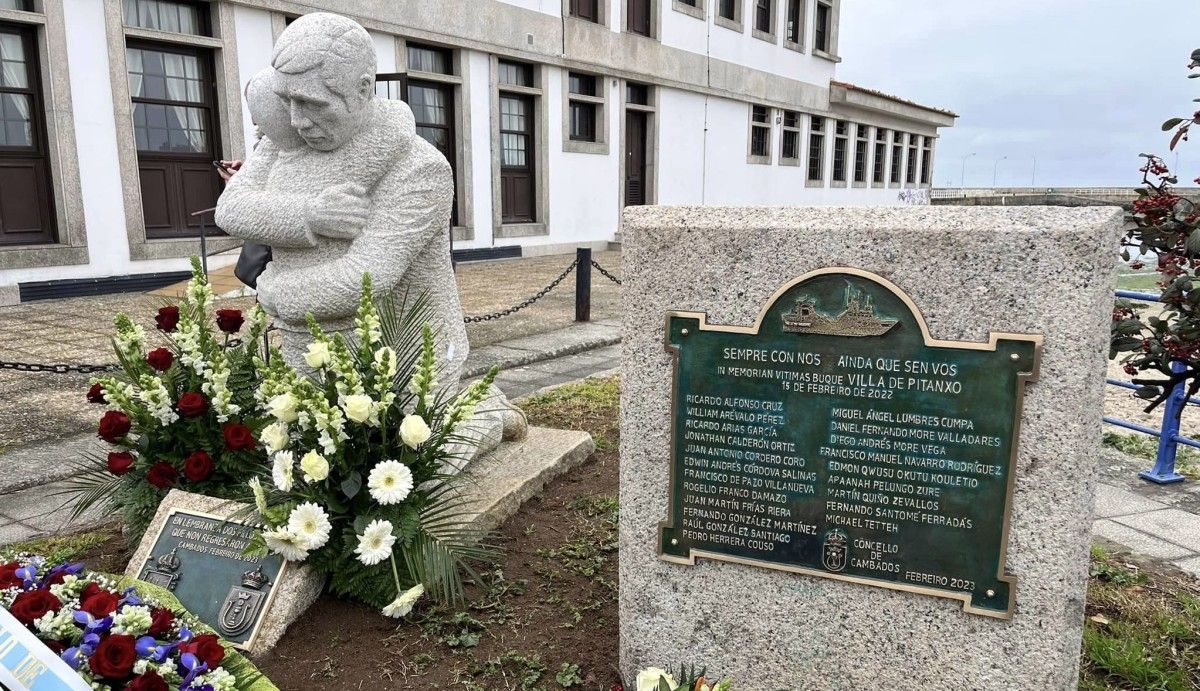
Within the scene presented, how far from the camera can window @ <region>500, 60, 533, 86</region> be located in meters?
15.0

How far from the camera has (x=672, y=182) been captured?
1984cm

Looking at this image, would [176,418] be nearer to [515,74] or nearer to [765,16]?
[515,74]

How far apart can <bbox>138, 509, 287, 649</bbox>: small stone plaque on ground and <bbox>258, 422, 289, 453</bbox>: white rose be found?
1.01 ft

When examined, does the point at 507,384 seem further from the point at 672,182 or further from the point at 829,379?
the point at 672,182

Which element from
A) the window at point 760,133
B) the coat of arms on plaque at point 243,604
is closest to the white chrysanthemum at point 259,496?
the coat of arms on plaque at point 243,604

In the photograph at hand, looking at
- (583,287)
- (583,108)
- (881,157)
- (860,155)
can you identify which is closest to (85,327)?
(583,287)

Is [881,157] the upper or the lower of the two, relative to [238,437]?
upper

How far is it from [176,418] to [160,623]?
1.18 meters

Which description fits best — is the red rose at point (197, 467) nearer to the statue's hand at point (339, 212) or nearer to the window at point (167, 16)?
the statue's hand at point (339, 212)

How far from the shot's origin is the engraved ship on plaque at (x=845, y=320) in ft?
6.58

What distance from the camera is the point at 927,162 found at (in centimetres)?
3531

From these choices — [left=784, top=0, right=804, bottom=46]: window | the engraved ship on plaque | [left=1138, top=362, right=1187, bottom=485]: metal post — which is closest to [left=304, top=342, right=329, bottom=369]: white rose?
the engraved ship on plaque

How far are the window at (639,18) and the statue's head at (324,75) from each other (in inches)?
615

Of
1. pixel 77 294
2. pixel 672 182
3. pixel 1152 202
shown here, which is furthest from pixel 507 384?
pixel 672 182
